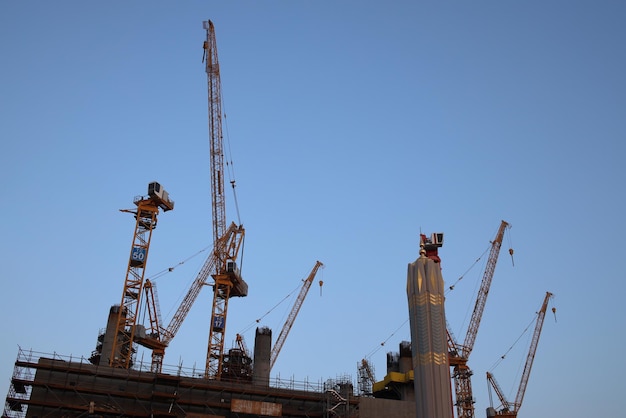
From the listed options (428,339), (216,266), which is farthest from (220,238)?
(428,339)

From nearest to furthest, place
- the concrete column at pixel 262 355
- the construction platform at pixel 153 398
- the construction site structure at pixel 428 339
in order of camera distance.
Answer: the construction site structure at pixel 428 339, the construction platform at pixel 153 398, the concrete column at pixel 262 355

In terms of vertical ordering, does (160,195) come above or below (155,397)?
above

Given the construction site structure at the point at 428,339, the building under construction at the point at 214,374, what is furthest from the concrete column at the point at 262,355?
the construction site structure at the point at 428,339

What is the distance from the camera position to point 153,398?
253 feet

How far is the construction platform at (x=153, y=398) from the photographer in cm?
7506

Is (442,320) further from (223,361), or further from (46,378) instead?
(223,361)

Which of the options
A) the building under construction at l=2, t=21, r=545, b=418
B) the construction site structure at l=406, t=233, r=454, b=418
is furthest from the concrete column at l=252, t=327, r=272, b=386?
the construction site structure at l=406, t=233, r=454, b=418

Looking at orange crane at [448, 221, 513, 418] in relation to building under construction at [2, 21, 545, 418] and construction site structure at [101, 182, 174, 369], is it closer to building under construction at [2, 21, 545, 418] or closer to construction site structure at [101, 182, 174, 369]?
building under construction at [2, 21, 545, 418]

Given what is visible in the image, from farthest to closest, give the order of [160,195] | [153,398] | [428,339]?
[160,195] → [153,398] → [428,339]

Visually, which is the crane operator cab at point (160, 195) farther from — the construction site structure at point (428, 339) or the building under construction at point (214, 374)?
the construction site structure at point (428, 339)

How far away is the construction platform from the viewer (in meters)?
75.1

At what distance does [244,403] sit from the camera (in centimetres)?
8019

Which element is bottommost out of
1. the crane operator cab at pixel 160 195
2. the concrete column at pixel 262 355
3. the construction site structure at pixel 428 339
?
the construction site structure at pixel 428 339

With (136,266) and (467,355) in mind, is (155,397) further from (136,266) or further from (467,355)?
(467,355)
